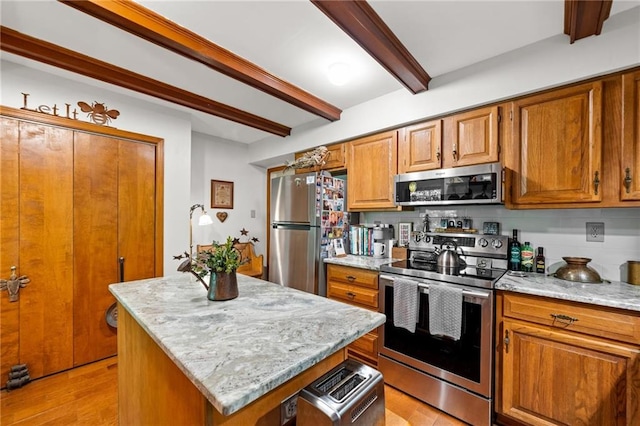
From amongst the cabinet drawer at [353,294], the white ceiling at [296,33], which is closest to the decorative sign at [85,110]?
the white ceiling at [296,33]

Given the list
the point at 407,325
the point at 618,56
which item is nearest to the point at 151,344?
the point at 407,325

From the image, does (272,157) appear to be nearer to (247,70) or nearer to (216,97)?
(216,97)

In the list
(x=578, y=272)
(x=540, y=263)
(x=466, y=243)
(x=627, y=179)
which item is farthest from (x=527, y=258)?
(x=627, y=179)

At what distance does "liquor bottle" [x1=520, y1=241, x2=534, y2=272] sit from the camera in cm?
202

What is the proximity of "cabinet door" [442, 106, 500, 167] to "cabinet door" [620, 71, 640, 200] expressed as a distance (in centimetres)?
63

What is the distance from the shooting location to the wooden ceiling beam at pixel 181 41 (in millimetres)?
1446

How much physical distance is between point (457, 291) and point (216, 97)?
2670 millimetres

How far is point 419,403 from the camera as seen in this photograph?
6.48ft

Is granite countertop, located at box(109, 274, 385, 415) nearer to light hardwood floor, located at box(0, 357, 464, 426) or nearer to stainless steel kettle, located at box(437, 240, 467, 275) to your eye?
light hardwood floor, located at box(0, 357, 464, 426)

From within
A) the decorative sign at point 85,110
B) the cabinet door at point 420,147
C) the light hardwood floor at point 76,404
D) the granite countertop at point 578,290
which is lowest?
the light hardwood floor at point 76,404

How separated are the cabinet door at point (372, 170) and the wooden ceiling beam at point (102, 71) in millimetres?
1350

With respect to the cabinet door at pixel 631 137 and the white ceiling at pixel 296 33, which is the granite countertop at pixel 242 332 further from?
the cabinet door at pixel 631 137

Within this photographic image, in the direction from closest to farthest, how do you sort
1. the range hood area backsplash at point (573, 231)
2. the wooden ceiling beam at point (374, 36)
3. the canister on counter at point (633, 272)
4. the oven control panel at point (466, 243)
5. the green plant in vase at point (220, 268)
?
the green plant in vase at point (220, 268)
the wooden ceiling beam at point (374, 36)
the canister on counter at point (633, 272)
the range hood area backsplash at point (573, 231)
the oven control panel at point (466, 243)

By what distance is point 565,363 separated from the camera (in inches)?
59.5
